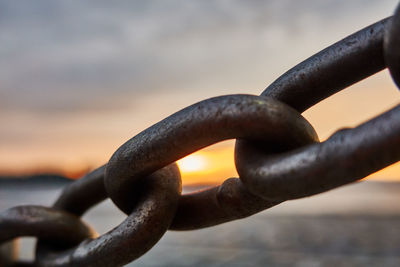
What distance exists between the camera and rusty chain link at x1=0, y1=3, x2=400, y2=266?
74 centimetres

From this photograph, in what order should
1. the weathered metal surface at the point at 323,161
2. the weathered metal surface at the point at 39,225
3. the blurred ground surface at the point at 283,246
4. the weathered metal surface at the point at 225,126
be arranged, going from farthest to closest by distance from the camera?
the blurred ground surface at the point at 283,246 → the weathered metal surface at the point at 39,225 → the weathered metal surface at the point at 225,126 → the weathered metal surface at the point at 323,161

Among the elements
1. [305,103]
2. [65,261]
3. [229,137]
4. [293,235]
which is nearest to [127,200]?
[65,261]

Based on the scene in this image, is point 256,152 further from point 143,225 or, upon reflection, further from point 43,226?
point 43,226

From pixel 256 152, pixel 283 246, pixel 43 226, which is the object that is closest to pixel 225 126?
pixel 256 152

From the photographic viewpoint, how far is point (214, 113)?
2.72 ft

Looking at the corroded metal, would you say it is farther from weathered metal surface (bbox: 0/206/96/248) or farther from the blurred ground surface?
the blurred ground surface

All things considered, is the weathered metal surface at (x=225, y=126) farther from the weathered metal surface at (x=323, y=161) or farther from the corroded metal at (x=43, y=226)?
the corroded metal at (x=43, y=226)

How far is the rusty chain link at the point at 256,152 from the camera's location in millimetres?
741

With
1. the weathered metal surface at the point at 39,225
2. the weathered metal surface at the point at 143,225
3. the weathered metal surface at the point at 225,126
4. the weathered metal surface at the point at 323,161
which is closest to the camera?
Result: the weathered metal surface at the point at 323,161

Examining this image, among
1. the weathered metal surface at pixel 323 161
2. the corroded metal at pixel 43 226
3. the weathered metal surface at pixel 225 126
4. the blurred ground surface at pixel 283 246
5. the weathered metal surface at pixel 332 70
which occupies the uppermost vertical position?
the weathered metal surface at pixel 332 70

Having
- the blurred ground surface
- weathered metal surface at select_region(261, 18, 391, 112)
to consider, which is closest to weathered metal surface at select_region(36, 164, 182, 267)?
weathered metal surface at select_region(261, 18, 391, 112)

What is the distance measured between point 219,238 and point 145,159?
3.33 metres

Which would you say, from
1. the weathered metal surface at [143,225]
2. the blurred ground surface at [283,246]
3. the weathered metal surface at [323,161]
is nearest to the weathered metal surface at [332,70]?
the weathered metal surface at [323,161]

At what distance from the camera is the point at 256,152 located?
2.80ft
